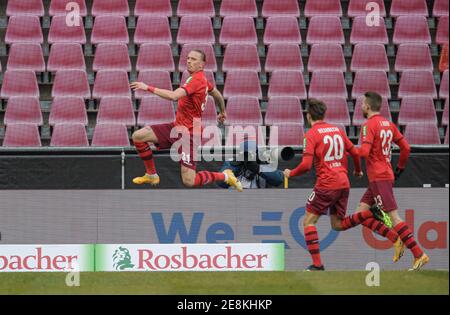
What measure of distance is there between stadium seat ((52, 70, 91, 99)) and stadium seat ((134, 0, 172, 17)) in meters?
1.86

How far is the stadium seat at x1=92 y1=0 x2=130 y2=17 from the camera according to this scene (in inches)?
658

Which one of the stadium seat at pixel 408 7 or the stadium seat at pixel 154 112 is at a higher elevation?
the stadium seat at pixel 408 7

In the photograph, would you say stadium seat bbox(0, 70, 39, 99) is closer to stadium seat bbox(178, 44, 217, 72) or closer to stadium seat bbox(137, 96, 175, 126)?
stadium seat bbox(137, 96, 175, 126)

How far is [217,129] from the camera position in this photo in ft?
46.3

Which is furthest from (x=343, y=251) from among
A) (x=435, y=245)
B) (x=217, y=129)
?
(x=217, y=129)

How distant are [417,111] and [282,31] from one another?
114 inches

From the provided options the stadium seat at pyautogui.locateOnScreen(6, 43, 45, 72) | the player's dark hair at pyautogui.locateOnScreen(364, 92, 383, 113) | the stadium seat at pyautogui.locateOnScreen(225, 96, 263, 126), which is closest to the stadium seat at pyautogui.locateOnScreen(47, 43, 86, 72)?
the stadium seat at pyautogui.locateOnScreen(6, 43, 45, 72)

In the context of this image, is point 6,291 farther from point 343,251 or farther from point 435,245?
point 435,245

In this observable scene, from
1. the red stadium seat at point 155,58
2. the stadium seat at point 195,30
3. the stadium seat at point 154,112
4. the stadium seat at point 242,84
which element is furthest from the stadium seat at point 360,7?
the stadium seat at point 154,112

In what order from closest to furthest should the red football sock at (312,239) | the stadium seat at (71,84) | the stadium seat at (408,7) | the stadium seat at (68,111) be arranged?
the red football sock at (312,239) → the stadium seat at (68,111) → the stadium seat at (71,84) → the stadium seat at (408,7)

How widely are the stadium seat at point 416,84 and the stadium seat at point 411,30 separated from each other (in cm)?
81

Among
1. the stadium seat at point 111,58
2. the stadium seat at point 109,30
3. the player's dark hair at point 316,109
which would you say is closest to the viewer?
the player's dark hair at point 316,109

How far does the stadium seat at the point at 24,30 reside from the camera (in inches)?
643

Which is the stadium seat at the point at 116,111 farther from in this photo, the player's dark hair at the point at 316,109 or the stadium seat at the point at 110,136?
the player's dark hair at the point at 316,109
